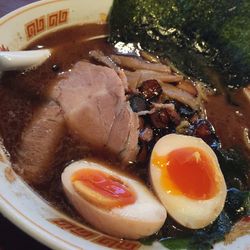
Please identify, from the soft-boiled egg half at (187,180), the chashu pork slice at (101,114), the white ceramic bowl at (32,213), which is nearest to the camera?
the white ceramic bowl at (32,213)

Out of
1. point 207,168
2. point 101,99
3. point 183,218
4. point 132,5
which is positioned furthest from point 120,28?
point 183,218

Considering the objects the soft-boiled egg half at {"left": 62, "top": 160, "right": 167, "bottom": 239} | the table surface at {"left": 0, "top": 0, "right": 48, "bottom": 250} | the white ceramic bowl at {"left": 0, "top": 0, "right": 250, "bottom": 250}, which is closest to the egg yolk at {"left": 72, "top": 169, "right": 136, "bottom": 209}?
the soft-boiled egg half at {"left": 62, "top": 160, "right": 167, "bottom": 239}

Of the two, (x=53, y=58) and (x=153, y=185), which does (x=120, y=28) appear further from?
(x=153, y=185)

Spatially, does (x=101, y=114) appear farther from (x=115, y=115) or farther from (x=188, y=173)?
(x=188, y=173)

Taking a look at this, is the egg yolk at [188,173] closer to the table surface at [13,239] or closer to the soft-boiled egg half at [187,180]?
the soft-boiled egg half at [187,180]

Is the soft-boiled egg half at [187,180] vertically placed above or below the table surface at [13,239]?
above

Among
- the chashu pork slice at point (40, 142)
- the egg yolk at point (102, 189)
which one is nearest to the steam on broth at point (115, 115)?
the chashu pork slice at point (40, 142)
